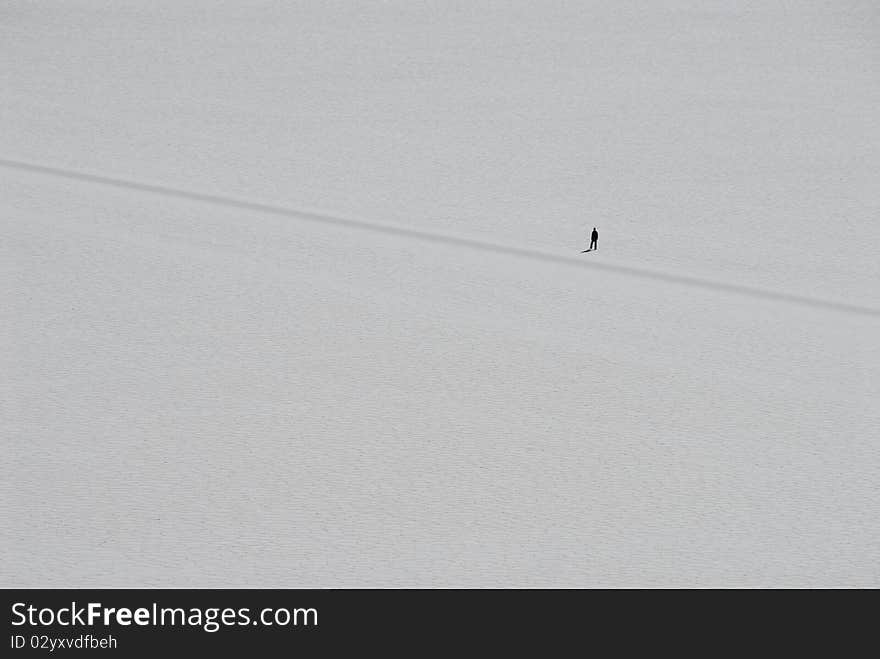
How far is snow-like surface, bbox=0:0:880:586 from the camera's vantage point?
631cm

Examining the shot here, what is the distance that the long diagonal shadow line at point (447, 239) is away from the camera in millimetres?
9734

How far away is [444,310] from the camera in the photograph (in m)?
9.39

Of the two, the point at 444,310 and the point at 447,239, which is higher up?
the point at 447,239

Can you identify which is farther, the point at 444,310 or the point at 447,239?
the point at 447,239

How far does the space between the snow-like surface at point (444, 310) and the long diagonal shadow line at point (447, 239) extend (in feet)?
0.17

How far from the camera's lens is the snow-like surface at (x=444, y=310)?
6309mm

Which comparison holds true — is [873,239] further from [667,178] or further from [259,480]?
[259,480]

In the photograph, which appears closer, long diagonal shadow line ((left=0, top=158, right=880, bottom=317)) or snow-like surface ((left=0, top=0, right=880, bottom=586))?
snow-like surface ((left=0, top=0, right=880, bottom=586))

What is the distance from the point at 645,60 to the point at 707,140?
10.1 ft

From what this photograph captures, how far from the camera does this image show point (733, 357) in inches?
337

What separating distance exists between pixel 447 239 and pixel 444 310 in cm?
171

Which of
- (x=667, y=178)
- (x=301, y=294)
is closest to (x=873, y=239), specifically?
(x=667, y=178)

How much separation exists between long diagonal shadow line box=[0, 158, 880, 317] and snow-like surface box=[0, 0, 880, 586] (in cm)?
5

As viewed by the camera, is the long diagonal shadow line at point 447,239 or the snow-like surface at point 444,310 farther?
the long diagonal shadow line at point 447,239
